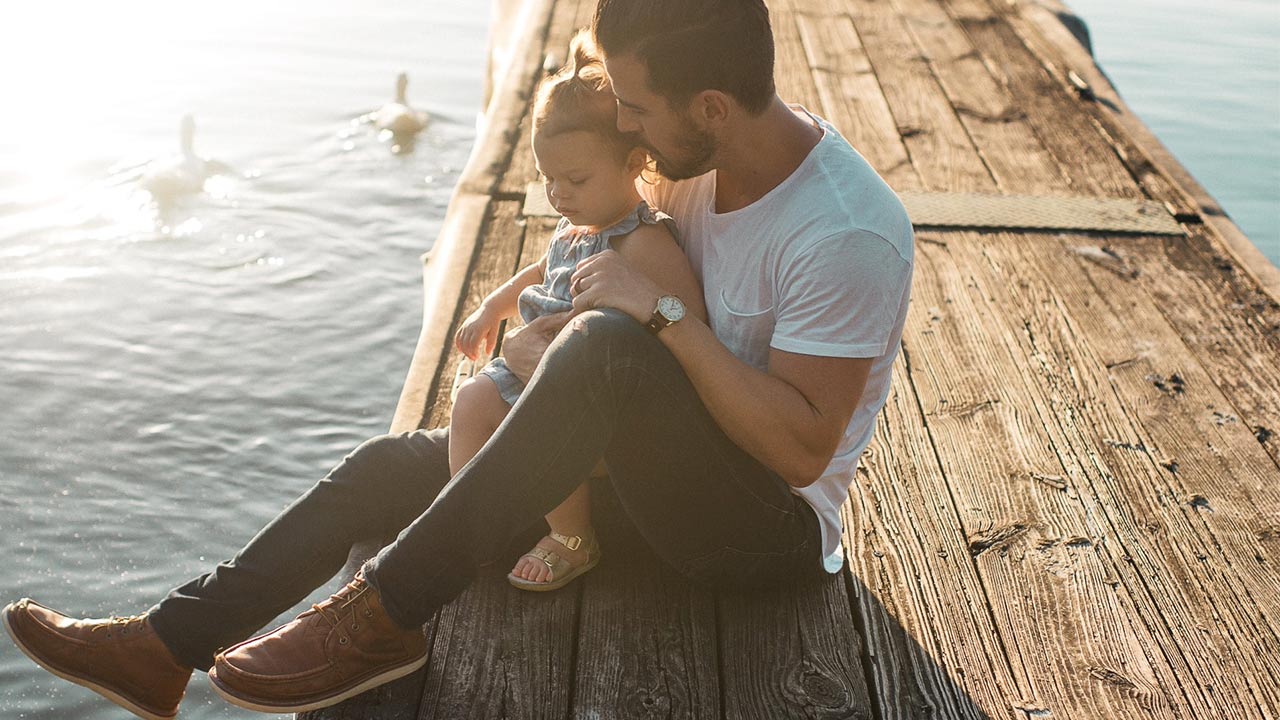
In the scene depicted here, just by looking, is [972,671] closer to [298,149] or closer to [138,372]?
[138,372]

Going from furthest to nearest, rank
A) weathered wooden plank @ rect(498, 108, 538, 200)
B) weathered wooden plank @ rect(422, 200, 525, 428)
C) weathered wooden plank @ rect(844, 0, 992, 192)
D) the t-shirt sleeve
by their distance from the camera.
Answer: weathered wooden plank @ rect(844, 0, 992, 192) → weathered wooden plank @ rect(498, 108, 538, 200) → weathered wooden plank @ rect(422, 200, 525, 428) → the t-shirt sleeve

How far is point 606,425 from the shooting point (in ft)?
6.38

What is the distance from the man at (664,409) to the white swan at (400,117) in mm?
6062

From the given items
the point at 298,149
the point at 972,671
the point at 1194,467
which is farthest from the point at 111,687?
the point at 298,149

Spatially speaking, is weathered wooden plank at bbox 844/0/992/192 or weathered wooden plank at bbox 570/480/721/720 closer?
weathered wooden plank at bbox 570/480/721/720

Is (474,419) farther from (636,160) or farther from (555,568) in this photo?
(636,160)

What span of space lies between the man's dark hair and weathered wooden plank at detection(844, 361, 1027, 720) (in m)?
1.00

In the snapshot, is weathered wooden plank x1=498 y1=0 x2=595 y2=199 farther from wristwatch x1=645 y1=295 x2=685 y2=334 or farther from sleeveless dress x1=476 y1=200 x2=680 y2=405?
wristwatch x1=645 y1=295 x2=685 y2=334

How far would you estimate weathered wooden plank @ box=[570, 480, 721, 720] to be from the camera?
203 centimetres

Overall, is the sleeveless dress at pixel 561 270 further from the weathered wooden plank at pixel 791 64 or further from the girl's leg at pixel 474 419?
the weathered wooden plank at pixel 791 64

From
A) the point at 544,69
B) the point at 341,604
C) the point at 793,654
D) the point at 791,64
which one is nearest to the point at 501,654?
the point at 341,604

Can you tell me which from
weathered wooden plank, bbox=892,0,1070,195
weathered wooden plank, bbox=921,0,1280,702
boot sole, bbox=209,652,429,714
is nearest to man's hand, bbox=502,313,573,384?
boot sole, bbox=209,652,429,714

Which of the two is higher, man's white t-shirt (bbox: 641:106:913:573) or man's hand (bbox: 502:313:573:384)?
man's white t-shirt (bbox: 641:106:913:573)

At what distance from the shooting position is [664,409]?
6.39 feet
